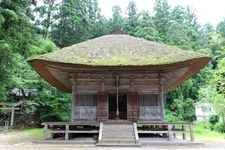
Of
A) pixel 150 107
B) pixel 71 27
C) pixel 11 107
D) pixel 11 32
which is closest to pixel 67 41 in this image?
pixel 71 27

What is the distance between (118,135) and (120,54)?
447cm

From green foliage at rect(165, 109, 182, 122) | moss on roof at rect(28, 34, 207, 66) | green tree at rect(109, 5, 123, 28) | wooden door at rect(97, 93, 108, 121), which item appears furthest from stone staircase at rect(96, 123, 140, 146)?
green tree at rect(109, 5, 123, 28)

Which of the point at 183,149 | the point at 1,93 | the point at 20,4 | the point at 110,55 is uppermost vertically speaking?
the point at 20,4

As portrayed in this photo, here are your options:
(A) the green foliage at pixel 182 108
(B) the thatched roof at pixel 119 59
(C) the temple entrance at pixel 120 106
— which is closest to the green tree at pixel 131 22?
(A) the green foliage at pixel 182 108

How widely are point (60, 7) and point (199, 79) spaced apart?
19.9 m

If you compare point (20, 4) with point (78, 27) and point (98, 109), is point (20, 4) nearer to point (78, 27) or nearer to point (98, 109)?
point (98, 109)

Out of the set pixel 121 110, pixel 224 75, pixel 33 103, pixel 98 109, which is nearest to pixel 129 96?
pixel 98 109

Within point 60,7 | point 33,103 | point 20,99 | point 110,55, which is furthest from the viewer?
point 60,7

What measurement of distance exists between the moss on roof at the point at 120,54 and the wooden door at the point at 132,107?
205 centimetres

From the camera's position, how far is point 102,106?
582 inches

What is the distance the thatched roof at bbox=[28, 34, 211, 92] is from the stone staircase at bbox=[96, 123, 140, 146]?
9.01 feet

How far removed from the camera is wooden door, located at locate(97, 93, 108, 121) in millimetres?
14672

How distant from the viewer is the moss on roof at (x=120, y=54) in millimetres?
13500

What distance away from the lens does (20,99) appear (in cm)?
2664
